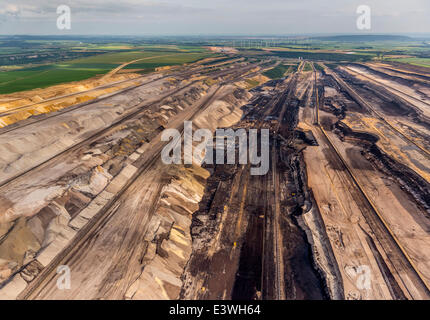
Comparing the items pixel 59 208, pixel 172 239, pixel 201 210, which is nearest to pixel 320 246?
pixel 201 210

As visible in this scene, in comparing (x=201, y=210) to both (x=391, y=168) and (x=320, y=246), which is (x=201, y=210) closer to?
(x=320, y=246)

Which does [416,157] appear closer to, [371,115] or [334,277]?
[371,115]

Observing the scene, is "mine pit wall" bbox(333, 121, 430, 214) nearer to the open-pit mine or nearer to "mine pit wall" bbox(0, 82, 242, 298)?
the open-pit mine

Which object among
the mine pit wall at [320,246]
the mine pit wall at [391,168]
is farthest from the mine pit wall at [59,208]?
the mine pit wall at [391,168]

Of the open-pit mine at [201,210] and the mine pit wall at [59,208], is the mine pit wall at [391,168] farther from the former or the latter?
the mine pit wall at [59,208]

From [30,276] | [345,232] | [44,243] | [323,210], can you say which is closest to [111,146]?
[44,243]

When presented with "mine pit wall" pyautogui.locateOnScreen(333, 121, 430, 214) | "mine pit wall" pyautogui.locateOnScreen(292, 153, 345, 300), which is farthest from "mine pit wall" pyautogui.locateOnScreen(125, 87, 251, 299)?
"mine pit wall" pyautogui.locateOnScreen(333, 121, 430, 214)

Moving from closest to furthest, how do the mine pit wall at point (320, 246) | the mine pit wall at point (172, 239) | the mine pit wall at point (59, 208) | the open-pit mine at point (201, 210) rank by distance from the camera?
the mine pit wall at point (172, 239) < the mine pit wall at point (59, 208) < the open-pit mine at point (201, 210) < the mine pit wall at point (320, 246)

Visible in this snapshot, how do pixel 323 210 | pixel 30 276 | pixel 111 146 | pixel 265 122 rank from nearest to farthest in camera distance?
pixel 30 276 < pixel 323 210 < pixel 111 146 < pixel 265 122

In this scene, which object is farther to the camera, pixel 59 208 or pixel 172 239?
pixel 59 208
